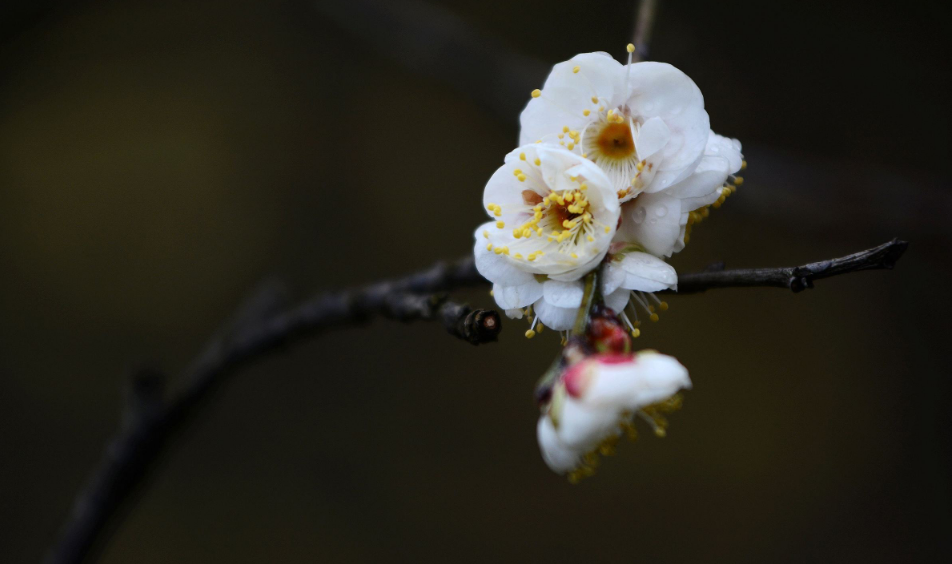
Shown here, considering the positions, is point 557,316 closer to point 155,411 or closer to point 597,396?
point 597,396

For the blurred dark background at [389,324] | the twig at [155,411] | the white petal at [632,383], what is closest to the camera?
the white petal at [632,383]

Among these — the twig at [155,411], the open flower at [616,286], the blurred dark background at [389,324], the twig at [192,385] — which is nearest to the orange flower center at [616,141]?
the open flower at [616,286]

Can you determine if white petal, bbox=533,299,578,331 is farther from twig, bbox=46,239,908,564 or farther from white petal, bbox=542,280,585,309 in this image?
twig, bbox=46,239,908,564

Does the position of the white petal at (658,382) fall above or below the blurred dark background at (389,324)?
above

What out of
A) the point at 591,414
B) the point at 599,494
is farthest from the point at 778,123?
the point at 591,414

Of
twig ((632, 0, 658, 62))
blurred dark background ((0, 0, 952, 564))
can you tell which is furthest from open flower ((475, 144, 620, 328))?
blurred dark background ((0, 0, 952, 564))

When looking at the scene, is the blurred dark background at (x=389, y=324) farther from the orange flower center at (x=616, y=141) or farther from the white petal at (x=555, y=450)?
the white petal at (x=555, y=450)

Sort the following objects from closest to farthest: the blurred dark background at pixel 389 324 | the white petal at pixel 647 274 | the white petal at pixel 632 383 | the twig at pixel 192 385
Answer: the white petal at pixel 632 383
the white petal at pixel 647 274
the twig at pixel 192 385
the blurred dark background at pixel 389 324

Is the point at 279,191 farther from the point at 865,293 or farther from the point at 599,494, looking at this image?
the point at 865,293
